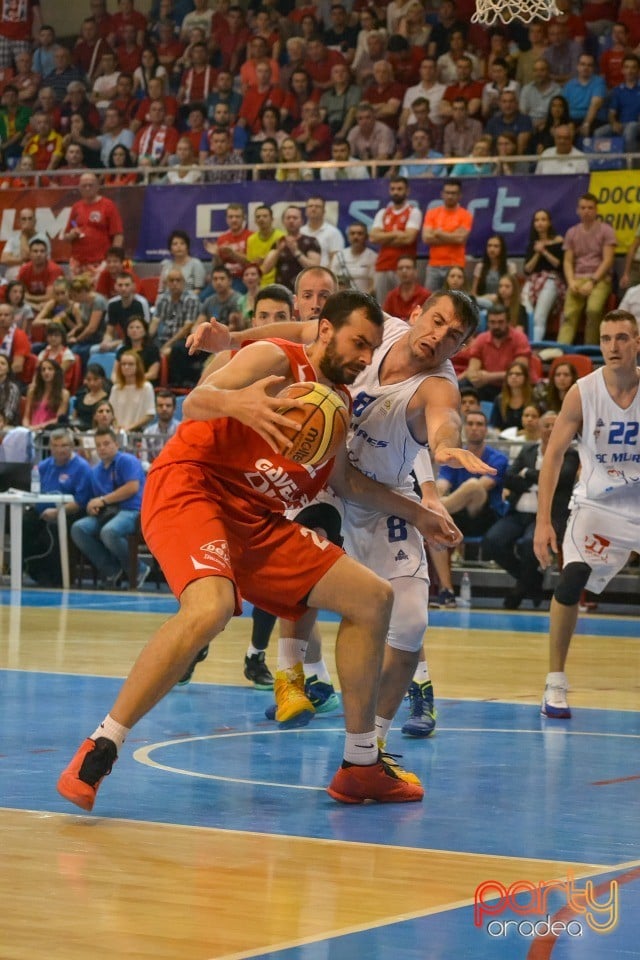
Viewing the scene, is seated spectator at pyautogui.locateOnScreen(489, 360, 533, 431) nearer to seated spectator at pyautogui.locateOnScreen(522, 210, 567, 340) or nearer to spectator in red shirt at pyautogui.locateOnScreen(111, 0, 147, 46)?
seated spectator at pyautogui.locateOnScreen(522, 210, 567, 340)

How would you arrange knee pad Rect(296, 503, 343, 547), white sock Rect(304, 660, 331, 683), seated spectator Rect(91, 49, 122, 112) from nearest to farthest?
knee pad Rect(296, 503, 343, 547) → white sock Rect(304, 660, 331, 683) → seated spectator Rect(91, 49, 122, 112)

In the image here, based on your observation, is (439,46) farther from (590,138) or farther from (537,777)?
(537,777)

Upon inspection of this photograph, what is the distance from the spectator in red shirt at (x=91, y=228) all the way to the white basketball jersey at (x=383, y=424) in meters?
14.1

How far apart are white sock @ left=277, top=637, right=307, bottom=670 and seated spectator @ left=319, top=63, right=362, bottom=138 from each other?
13.9 metres

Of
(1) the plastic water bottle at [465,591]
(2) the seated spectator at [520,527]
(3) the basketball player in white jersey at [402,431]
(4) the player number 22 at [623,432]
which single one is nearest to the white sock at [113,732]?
(3) the basketball player in white jersey at [402,431]

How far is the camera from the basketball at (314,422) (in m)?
5.27

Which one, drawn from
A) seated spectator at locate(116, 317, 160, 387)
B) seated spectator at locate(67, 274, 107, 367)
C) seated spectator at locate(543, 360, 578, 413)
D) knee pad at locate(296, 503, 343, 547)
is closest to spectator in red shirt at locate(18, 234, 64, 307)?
seated spectator at locate(67, 274, 107, 367)

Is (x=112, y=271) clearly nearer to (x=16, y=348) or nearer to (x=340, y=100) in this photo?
(x=16, y=348)

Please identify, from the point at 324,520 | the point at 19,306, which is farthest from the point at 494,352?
the point at 324,520

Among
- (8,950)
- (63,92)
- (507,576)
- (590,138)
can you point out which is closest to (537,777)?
(8,950)

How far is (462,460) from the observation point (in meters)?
5.33

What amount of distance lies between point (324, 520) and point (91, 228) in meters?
14.3

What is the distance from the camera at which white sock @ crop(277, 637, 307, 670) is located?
23.3 feet

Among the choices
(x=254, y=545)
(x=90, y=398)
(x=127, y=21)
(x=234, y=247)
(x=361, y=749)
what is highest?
(x=127, y=21)
